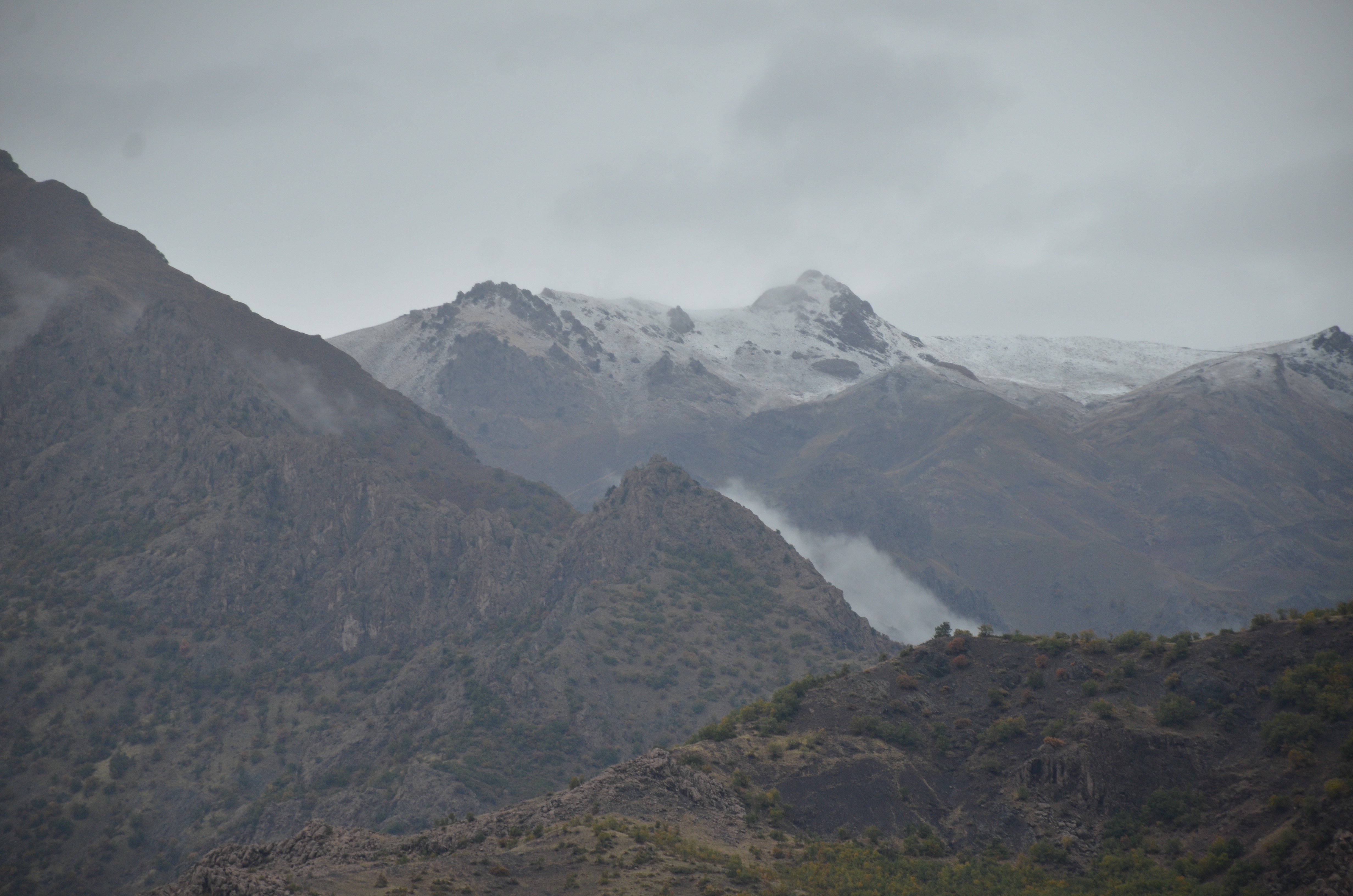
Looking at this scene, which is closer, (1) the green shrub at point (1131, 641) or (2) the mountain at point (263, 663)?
(1) the green shrub at point (1131, 641)

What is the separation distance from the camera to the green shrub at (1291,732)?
7381cm

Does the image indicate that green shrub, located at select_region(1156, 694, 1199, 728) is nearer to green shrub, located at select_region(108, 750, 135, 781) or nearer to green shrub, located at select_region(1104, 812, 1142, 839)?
green shrub, located at select_region(1104, 812, 1142, 839)

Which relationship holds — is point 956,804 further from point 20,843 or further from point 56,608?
point 56,608

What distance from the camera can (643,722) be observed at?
6550 inches

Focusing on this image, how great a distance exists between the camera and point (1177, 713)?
83.8 m

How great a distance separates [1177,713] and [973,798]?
1875 centimetres

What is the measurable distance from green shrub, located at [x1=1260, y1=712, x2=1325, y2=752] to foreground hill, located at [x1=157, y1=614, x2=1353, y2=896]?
18 centimetres

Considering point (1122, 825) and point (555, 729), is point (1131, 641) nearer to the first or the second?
point (1122, 825)

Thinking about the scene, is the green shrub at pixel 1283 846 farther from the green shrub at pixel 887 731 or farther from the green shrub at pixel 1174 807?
the green shrub at pixel 887 731

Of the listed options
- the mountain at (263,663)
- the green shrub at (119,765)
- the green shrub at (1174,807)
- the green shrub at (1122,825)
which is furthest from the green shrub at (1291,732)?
the green shrub at (119,765)

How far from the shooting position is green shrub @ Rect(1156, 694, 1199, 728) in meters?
83.6

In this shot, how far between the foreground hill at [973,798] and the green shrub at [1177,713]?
0.19m

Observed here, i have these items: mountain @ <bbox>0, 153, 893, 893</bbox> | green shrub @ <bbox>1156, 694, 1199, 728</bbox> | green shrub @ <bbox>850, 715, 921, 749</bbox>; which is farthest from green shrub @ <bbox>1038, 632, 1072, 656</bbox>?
mountain @ <bbox>0, 153, 893, 893</bbox>

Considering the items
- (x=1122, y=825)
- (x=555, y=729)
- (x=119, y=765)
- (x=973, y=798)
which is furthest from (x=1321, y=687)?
(x=119, y=765)
